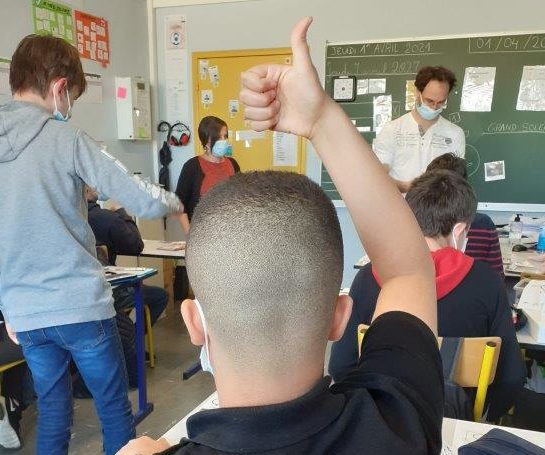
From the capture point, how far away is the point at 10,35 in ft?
11.5

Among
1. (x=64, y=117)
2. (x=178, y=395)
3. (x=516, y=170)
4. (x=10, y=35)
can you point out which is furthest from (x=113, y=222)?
(x=516, y=170)

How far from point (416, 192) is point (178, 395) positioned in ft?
6.70

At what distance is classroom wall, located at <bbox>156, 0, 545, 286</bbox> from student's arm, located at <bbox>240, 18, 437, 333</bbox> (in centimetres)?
336

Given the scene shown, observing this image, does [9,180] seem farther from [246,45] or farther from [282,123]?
[246,45]

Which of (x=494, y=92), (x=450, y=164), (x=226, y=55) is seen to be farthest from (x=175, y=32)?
(x=450, y=164)

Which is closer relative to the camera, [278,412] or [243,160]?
[278,412]

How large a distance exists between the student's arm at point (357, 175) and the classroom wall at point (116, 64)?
141 inches

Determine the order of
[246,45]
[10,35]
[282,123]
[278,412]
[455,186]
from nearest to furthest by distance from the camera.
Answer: [278,412]
[282,123]
[455,186]
[10,35]
[246,45]

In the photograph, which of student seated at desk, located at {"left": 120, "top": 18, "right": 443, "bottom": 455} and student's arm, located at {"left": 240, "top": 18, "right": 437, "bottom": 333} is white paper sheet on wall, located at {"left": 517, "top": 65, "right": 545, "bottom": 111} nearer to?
student's arm, located at {"left": 240, "top": 18, "right": 437, "bottom": 333}

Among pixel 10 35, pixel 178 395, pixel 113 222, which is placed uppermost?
pixel 10 35

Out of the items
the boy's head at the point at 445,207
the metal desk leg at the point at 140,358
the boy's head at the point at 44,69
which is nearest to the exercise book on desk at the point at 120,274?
the metal desk leg at the point at 140,358

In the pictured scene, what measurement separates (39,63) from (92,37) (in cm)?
298

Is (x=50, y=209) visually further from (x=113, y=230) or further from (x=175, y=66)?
(x=175, y=66)

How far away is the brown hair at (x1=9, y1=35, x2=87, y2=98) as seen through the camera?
162 centimetres
